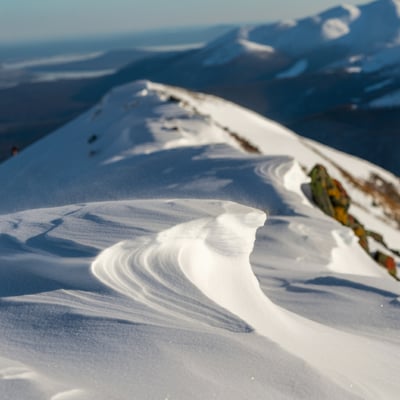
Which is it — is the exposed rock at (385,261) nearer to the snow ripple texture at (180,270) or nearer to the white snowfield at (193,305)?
the white snowfield at (193,305)

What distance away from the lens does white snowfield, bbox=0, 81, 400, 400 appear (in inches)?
196

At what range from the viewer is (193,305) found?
619 centimetres

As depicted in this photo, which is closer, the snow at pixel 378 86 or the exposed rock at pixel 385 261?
the exposed rock at pixel 385 261

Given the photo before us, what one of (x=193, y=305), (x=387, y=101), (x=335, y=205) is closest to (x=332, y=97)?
(x=387, y=101)

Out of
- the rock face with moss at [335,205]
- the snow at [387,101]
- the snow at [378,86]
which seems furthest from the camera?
the snow at [378,86]

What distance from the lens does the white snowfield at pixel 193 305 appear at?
4.97 m

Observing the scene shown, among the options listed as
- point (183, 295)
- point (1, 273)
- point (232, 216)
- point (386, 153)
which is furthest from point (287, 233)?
point (386, 153)

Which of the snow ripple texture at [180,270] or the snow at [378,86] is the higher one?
the snow at [378,86]

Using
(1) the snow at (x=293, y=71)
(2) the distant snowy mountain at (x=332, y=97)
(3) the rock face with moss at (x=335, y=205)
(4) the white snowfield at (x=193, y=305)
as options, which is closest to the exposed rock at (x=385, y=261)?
Result: (3) the rock face with moss at (x=335, y=205)

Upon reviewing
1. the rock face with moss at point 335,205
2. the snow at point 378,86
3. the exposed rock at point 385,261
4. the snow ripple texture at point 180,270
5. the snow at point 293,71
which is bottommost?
the exposed rock at point 385,261

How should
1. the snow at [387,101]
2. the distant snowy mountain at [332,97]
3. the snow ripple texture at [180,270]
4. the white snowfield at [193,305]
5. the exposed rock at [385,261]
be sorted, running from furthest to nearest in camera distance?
1. the snow at [387,101]
2. the distant snowy mountain at [332,97]
3. the exposed rock at [385,261]
4. the snow ripple texture at [180,270]
5. the white snowfield at [193,305]

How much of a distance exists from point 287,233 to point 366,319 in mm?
3754

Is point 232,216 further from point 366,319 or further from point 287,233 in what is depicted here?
point 366,319

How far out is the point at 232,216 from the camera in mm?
9180
